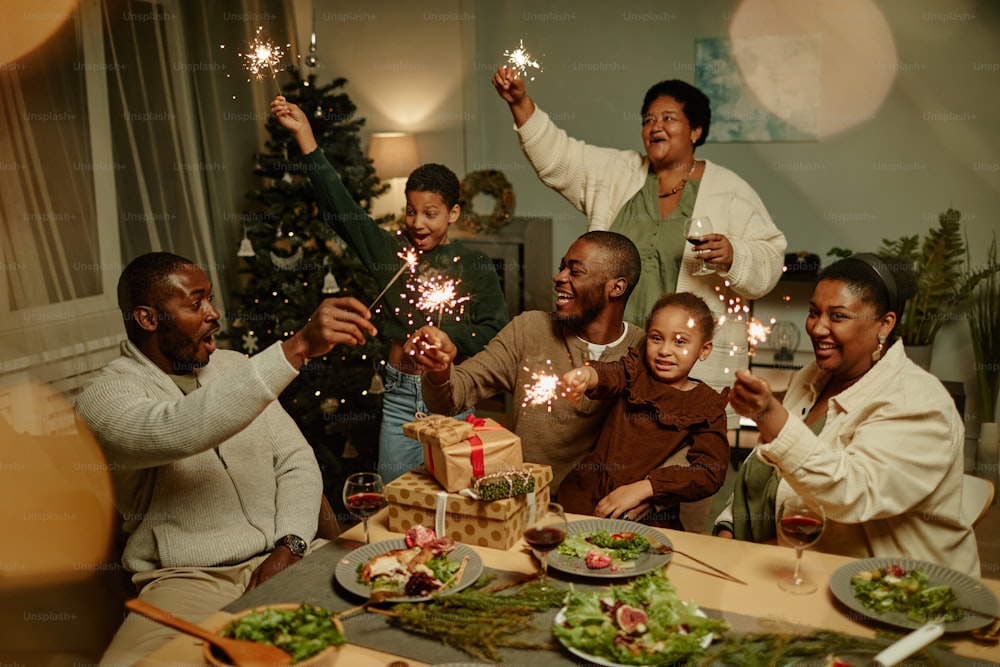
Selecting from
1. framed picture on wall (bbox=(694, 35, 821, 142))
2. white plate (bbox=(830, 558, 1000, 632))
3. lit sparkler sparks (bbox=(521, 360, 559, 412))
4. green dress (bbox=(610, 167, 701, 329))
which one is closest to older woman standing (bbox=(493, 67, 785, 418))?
green dress (bbox=(610, 167, 701, 329))

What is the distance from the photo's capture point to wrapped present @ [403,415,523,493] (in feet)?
6.88

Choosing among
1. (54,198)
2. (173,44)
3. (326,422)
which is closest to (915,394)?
(326,422)

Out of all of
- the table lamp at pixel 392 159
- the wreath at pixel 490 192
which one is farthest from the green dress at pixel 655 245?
the wreath at pixel 490 192

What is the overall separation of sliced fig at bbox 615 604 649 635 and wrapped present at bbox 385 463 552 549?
0.48m

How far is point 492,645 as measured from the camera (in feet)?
5.25

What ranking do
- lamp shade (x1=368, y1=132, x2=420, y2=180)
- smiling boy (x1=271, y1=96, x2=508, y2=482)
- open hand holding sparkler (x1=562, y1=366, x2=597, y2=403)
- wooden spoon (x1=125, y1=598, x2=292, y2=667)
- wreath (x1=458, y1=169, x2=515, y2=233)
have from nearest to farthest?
wooden spoon (x1=125, y1=598, x2=292, y2=667), open hand holding sparkler (x1=562, y1=366, x2=597, y2=403), smiling boy (x1=271, y1=96, x2=508, y2=482), lamp shade (x1=368, y1=132, x2=420, y2=180), wreath (x1=458, y1=169, x2=515, y2=233)

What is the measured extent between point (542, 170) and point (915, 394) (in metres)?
1.67

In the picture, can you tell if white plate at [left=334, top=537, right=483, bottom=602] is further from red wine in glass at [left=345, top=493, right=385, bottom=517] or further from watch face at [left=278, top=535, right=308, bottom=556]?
watch face at [left=278, top=535, right=308, bottom=556]

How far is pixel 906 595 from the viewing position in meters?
1.71

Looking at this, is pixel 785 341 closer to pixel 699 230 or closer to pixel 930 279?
pixel 930 279

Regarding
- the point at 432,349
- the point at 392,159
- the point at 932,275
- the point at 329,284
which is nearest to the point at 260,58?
the point at 432,349

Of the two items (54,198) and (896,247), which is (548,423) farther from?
(896,247)

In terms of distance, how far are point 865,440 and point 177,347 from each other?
1.78 metres

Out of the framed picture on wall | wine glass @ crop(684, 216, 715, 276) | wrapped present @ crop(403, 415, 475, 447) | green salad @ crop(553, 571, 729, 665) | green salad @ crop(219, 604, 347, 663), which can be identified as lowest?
green salad @ crop(553, 571, 729, 665)
